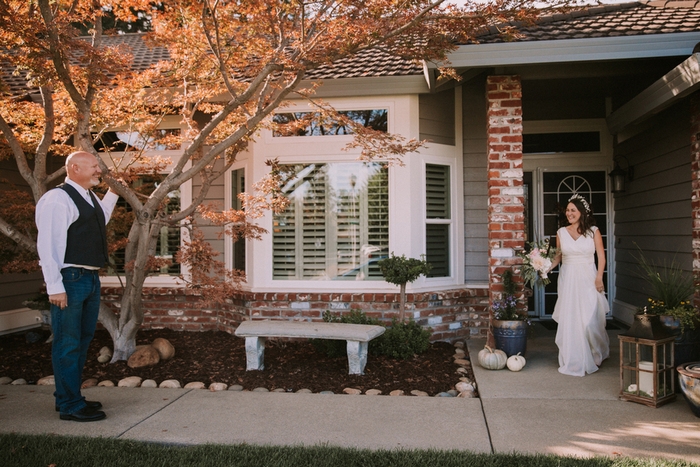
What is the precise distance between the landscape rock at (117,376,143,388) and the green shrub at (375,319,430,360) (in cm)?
229

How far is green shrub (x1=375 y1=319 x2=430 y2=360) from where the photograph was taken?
5.61 m

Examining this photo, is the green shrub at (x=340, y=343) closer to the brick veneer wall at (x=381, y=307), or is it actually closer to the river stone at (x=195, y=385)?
the brick veneer wall at (x=381, y=307)

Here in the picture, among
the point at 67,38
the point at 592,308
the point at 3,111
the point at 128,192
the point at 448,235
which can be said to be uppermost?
the point at 67,38

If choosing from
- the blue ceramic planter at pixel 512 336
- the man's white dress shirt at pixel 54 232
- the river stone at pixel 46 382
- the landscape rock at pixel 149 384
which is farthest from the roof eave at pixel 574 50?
the river stone at pixel 46 382

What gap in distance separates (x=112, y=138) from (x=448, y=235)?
15.4ft

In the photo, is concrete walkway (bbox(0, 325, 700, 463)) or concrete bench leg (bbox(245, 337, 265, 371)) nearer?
concrete walkway (bbox(0, 325, 700, 463))

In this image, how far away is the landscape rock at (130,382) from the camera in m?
4.85

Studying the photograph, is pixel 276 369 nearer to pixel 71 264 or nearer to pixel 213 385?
pixel 213 385

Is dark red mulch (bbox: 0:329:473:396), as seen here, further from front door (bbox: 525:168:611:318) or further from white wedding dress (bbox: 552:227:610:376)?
front door (bbox: 525:168:611:318)

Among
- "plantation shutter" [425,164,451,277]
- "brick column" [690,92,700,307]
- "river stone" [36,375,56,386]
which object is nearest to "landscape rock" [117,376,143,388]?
"river stone" [36,375,56,386]

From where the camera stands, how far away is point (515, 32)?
4969 mm

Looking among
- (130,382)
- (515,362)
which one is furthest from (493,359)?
(130,382)

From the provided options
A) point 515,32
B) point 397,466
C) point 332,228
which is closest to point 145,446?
point 397,466

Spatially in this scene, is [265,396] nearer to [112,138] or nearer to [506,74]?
[506,74]
